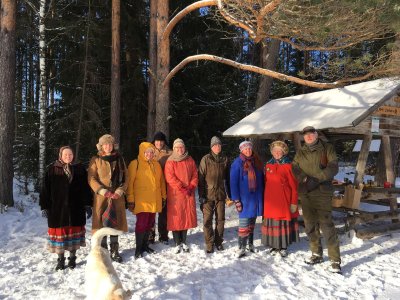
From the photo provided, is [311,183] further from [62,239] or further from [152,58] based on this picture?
[152,58]

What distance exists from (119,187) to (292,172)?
8.64 feet

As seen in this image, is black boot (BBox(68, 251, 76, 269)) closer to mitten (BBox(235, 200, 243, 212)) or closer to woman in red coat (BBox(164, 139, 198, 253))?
woman in red coat (BBox(164, 139, 198, 253))

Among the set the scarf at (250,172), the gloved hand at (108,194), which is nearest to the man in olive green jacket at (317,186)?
the scarf at (250,172)

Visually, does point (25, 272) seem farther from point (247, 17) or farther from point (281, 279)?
point (247, 17)

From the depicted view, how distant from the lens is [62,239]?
4832 millimetres

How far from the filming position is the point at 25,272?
4789 millimetres

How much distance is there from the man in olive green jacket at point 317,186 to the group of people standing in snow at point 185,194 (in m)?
0.01

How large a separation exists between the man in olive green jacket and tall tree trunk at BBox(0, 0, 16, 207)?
710 cm

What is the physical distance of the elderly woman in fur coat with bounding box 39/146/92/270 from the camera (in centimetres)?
484

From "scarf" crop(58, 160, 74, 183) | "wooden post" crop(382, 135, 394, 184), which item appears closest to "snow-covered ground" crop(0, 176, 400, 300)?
"scarf" crop(58, 160, 74, 183)

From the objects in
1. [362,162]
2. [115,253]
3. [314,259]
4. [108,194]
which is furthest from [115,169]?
[362,162]

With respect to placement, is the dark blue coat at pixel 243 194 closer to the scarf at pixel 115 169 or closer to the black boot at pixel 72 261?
the scarf at pixel 115 169

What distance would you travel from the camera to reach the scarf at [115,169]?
5.02 metres

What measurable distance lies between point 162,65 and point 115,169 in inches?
189
